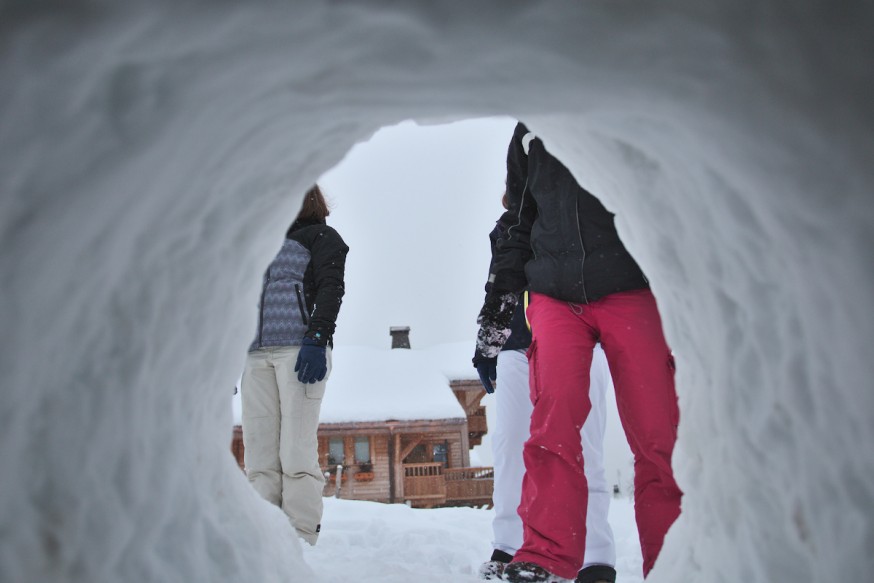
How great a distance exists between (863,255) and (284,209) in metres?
1.28

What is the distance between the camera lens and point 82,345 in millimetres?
1170

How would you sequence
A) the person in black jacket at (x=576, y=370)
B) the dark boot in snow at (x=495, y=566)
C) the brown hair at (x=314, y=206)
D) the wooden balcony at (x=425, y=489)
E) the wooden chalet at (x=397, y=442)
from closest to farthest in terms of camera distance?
the person in black jacket at (x=576, y=370) < the dark boot in snow at (x=495, y=566) < the brown hair at (x=314, y=206) < the wooden chalet at (x=397, y=442) < the wooden balcony at (x=425, y=489)

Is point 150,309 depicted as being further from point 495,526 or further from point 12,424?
point 495,526

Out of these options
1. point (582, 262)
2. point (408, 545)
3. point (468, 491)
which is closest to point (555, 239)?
point (582, 262)

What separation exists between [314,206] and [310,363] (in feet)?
3.34

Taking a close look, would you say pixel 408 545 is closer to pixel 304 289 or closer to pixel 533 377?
pixel 304 289

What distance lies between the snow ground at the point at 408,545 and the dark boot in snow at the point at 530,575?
0.26m

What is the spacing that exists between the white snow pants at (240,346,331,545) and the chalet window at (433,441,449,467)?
488 inches

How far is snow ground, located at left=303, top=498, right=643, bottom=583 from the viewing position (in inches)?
105

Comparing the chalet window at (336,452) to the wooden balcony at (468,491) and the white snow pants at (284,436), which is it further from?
the white snow pants at (284,436)

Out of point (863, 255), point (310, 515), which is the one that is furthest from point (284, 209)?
point (310, 515)

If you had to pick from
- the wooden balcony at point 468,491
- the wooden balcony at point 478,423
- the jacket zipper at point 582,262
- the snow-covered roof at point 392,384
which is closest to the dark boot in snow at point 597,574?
the jacket zipper at point 582,262

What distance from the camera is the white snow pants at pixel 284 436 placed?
11.6 feet

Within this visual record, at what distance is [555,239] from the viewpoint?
110 inches
